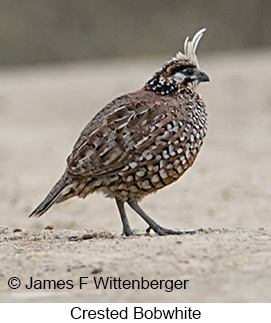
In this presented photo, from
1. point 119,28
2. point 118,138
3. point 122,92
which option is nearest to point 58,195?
point 118,138

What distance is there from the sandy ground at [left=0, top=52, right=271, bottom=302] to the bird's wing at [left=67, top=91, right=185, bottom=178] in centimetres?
62

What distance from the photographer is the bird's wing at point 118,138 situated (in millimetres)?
7992

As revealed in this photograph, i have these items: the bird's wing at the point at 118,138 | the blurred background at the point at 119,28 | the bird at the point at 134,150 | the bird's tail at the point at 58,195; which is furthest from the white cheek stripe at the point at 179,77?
the blurred background at the point at 119,28

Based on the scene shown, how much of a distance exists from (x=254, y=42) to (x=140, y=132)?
2516cm

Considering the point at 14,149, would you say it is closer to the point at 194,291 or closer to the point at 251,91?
the point at 251,91

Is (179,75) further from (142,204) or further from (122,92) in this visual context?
(122,92)

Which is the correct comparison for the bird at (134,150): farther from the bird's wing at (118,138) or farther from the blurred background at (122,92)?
the blurred background at (122,92)

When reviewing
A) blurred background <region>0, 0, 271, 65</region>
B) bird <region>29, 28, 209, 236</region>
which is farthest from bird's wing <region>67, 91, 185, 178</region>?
blurred background <region>0, 0, 271, 65</region>

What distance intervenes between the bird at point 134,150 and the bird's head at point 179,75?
0.17 meters

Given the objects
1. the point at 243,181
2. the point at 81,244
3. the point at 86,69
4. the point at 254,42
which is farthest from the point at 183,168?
the point at 254,42


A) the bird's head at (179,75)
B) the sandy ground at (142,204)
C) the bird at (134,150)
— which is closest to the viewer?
the sandy ground at (142,204)

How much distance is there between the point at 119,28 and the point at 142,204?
21.7 metres

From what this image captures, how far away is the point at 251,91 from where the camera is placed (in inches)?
818

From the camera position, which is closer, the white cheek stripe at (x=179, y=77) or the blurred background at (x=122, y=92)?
the white cheek stripe at (x=179, y=77)
